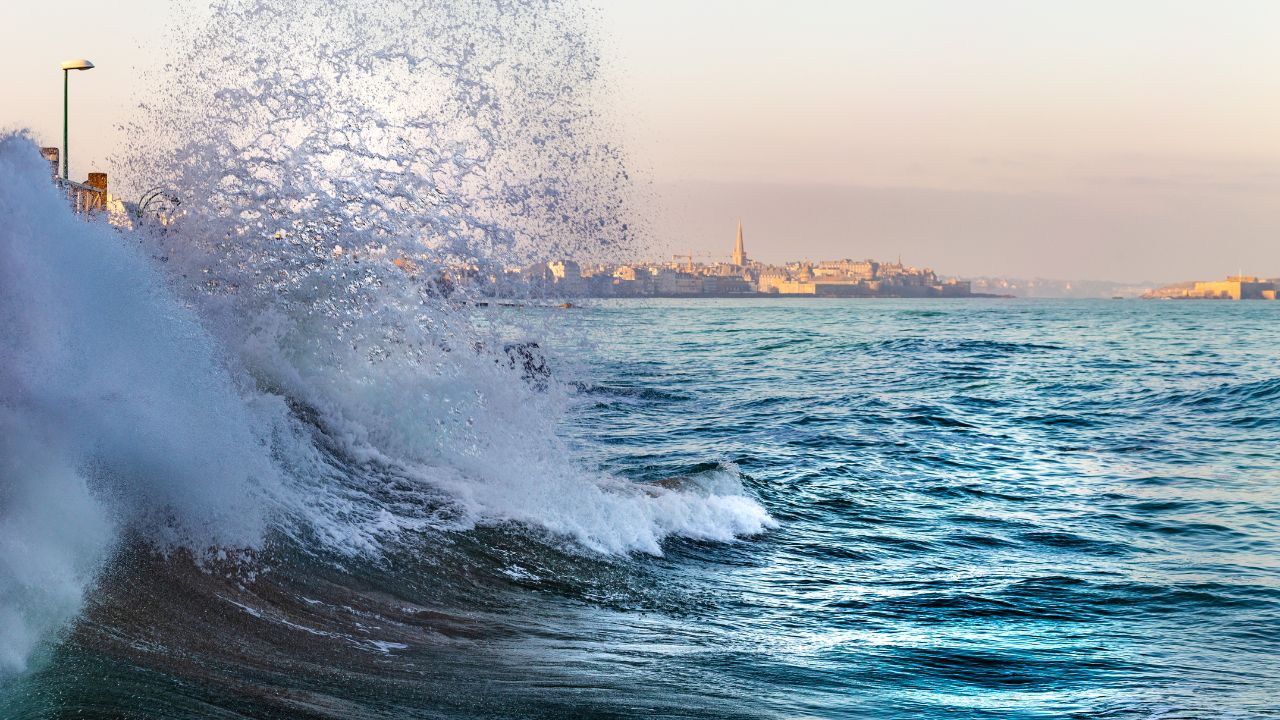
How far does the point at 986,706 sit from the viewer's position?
19.5ft

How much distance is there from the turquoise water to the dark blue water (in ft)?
0.13

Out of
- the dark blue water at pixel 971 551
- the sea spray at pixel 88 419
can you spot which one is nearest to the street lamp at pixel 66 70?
the dark blue water at pixel 971 551

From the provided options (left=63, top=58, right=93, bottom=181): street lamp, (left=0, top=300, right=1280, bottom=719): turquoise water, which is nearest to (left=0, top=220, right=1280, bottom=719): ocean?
(left=0, top=300, right=1280, bottom=719): turquoise water

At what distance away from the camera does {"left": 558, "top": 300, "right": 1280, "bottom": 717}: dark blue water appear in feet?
20.7

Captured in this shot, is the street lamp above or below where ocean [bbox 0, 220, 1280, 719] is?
above

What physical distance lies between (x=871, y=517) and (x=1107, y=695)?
580 centimetres

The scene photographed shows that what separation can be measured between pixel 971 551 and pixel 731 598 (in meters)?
3.08

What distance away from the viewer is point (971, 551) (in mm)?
10273

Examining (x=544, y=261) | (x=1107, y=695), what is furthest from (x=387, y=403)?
(x=1107, y=695)

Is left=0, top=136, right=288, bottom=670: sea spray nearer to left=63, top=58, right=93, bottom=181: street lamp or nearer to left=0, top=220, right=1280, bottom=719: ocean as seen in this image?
left=0, top=220, right=1280, bottom=719: ocean

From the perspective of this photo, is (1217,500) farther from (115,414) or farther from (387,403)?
(115,414)

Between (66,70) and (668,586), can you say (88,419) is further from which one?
(66,70)

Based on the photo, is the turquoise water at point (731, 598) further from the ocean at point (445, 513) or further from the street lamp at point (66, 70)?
the street lamp at point (66, 70)

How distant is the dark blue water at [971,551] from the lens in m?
6.32
